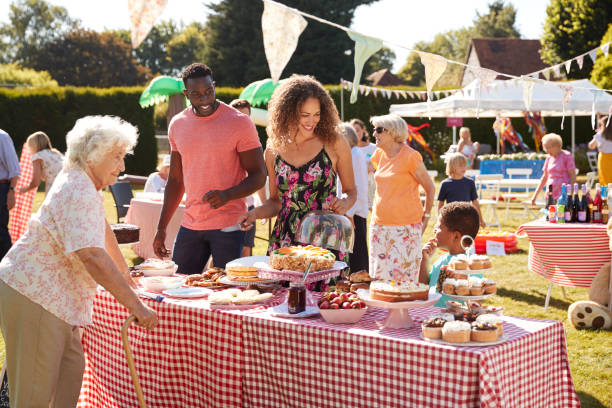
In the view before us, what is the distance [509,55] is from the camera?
40219 mm

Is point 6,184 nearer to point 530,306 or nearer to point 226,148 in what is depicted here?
point 226,148

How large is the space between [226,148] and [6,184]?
4375mm

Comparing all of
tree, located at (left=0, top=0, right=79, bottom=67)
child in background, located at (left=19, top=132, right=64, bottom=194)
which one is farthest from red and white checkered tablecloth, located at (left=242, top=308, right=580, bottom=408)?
tree, located at (left=0, top=0, right=79, bottom=67)

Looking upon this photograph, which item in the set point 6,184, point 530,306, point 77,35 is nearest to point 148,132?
point 6,184

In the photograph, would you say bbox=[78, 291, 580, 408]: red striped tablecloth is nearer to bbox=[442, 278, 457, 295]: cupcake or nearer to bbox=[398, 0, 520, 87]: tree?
bbox=[442, 278, 457, 295]: cupcake

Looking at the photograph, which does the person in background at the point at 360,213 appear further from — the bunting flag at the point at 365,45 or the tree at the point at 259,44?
the tree at the point at 259,44

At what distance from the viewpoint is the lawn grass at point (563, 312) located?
13.5 ft

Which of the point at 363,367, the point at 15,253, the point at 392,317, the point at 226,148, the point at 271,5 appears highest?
the point at 271,5

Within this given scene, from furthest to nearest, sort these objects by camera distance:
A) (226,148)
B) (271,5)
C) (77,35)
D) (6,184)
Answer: (77,35) → (6,184) → (271,5) → (226,148)

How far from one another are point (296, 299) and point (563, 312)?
152 inches

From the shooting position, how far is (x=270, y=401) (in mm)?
2750

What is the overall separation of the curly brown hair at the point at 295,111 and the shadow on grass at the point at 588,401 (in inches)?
80.7

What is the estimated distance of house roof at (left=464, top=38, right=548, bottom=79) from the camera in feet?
130

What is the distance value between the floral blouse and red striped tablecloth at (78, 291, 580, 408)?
21.8 inches
